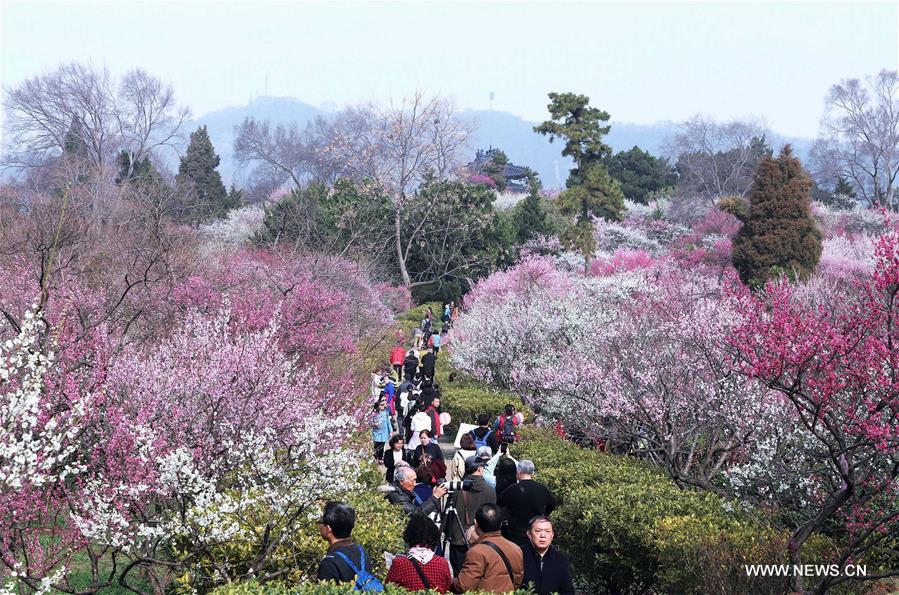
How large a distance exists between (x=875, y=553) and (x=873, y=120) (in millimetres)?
71282

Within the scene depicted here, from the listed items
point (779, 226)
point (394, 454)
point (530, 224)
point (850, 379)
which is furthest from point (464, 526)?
point (530, 224)

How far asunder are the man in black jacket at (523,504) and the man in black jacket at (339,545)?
2353 mm

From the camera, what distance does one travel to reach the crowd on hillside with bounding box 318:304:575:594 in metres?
6.30

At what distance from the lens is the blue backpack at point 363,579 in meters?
6.13

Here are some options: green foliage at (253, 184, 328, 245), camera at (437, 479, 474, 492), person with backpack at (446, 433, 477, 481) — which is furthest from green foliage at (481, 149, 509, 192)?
camera at (437, 479, 474, 492)

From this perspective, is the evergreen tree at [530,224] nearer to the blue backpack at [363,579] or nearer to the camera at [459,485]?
the camera at [459,485]

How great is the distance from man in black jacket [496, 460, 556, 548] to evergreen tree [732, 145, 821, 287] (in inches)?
1081

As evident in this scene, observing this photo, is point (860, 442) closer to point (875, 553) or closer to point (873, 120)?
point (875, 553)

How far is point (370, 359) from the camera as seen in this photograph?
→ 2478 centimetres

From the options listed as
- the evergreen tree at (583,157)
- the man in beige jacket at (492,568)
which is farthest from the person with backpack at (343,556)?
the evergreen tree at (583,157)

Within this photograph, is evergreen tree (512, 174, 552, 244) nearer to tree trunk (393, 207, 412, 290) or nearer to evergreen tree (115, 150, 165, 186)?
tree trunk (393, 207, 412, 290)

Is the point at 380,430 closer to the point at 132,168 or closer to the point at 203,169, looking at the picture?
the point at 132,168

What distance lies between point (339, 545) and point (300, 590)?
41 cm

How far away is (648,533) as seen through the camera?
349 inches
